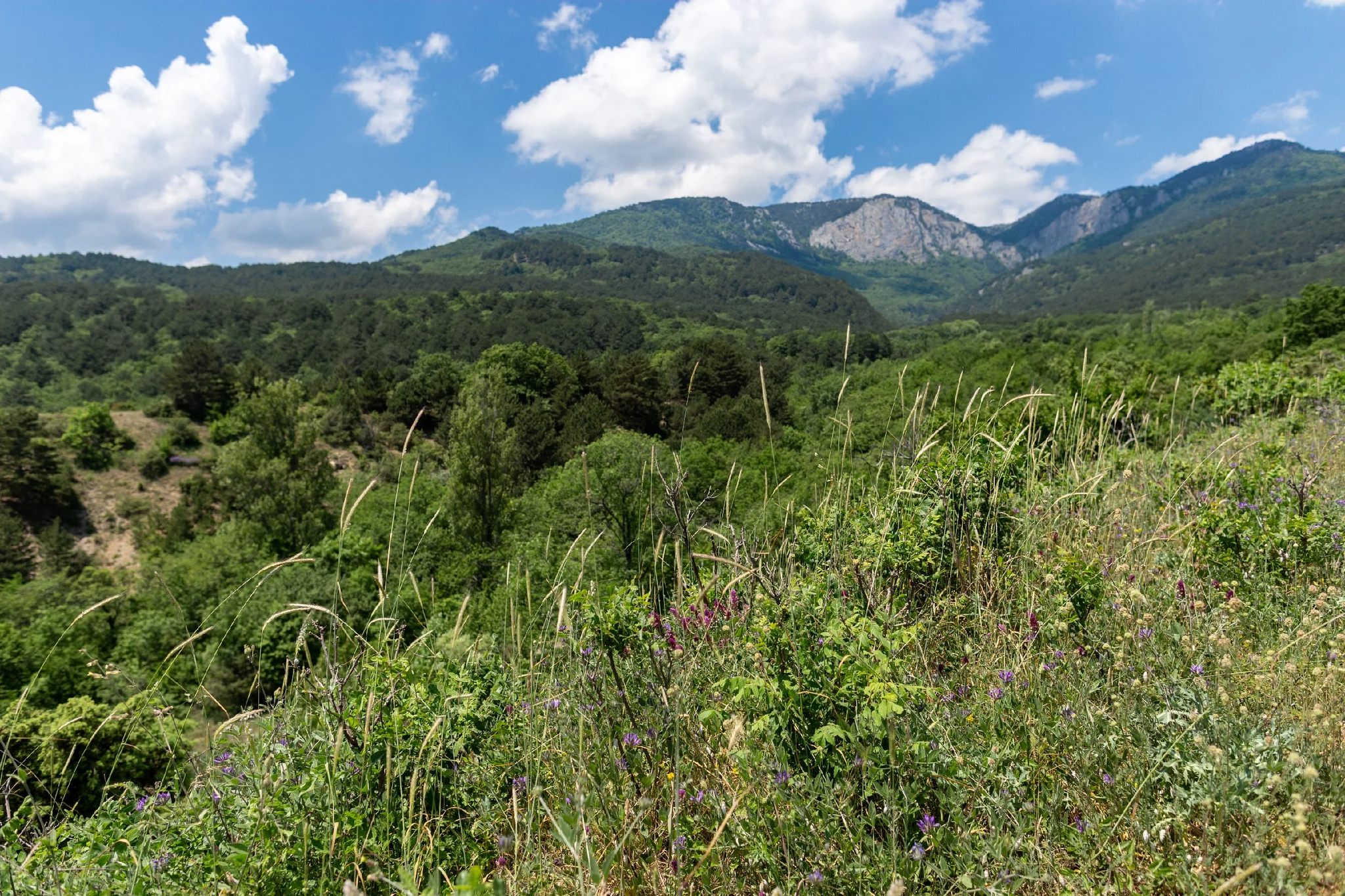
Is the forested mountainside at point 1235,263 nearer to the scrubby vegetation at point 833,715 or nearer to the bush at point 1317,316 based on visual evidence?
the bush at point 1317,316

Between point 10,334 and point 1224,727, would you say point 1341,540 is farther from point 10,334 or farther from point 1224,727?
point 10,334

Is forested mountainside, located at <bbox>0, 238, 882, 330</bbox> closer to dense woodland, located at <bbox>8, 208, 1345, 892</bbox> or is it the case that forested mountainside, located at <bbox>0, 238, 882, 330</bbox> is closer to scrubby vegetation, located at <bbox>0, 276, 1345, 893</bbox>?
dense woodland, located at <bbox>8, 208, 1345, 892</bbox>

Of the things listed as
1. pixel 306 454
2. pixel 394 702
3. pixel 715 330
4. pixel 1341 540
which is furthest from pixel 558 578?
pixel 715 330

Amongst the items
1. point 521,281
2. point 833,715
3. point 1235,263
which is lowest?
point 833,715

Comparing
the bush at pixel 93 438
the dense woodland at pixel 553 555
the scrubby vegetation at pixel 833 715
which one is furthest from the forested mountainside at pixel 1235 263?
the bush at pixel 93 438

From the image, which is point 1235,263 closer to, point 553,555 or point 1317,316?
point 1317,316

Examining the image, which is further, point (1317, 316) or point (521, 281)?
point (521, 281)

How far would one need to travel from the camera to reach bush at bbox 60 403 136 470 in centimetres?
4222

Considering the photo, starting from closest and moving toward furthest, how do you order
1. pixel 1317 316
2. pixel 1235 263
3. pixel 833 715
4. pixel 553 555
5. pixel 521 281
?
pixel 833 715 → pixel 553 555 → pixel 1317 316 → pixel 1235 263 → pixel 521 281

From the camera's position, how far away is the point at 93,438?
43.0 meters

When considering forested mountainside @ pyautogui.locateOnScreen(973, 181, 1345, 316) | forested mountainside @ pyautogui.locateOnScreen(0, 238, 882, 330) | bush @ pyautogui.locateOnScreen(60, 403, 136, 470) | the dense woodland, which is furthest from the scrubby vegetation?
forested mountainside @ pyautogui.locateOnScreen(973, 181, 1345, 316)

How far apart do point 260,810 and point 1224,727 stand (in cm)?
230

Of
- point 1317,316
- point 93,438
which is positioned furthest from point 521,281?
point 1317,316

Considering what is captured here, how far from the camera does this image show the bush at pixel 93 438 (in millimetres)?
42219
